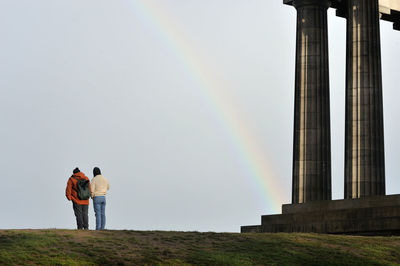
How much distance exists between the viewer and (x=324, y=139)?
7700 centimetres

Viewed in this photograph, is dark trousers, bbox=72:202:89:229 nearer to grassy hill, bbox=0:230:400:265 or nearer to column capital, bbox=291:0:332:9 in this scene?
grassy hill, bbox=0:230:400:265

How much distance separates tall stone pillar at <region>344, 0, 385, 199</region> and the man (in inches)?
1206

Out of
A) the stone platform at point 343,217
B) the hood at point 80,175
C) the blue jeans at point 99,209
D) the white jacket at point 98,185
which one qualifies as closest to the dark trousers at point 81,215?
the blue jeans at point 99,209

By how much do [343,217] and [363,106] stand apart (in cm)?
1531

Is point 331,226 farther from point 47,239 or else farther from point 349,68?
point 47,239

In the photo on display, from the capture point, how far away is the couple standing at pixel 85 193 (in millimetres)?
46219

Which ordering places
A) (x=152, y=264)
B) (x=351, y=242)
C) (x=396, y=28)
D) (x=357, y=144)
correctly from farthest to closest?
(x=396, y=28)
(x=357, y=144)
(x=351, y=242)
(x=152, y=264)

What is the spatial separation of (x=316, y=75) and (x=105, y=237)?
3997 centimetres

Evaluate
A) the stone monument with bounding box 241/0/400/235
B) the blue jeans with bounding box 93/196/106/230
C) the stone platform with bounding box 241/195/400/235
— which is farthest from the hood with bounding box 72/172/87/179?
the stone monument with bounding box 241/0/400/235

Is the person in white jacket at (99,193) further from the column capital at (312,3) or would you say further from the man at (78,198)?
the column capital at (312,3)

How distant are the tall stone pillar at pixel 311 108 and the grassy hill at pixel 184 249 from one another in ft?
95.6

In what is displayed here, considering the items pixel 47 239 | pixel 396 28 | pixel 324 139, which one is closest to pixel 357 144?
pixel 324 139

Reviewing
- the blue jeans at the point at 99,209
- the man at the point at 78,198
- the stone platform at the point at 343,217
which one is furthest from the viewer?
the stone platform at the point at 343,217

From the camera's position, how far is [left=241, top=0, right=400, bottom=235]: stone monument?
2810 inches
